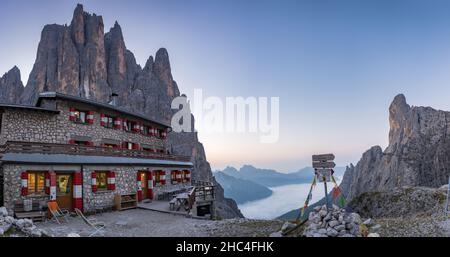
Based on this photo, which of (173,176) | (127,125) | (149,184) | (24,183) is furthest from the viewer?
(173,176)

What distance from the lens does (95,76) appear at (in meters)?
111

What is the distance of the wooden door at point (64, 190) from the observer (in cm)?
2117

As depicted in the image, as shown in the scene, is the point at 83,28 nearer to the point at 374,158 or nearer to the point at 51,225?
the point at 51,225

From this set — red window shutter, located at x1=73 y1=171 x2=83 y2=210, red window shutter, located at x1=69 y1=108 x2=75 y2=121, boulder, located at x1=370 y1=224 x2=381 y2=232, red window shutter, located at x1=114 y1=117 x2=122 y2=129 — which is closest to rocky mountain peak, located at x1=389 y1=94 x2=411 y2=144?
red window shutter, located at x1=114 y1=117 x2=122 y2=129

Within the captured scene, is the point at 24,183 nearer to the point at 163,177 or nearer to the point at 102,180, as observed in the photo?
the point at 102,180

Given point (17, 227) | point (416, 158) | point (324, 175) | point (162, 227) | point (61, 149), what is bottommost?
point (416, 158)

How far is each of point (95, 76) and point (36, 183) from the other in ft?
333

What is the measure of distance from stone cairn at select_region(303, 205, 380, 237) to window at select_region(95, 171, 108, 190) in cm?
1866

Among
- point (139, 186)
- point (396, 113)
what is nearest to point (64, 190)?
point (139, 186)

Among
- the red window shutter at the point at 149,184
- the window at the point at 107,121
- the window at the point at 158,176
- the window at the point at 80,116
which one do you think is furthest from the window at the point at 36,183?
the window at the point at 158,176

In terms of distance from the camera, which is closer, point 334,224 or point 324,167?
point 334,224

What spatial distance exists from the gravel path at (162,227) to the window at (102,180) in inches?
148

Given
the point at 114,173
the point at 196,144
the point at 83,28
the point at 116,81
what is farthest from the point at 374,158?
the point at 83,28

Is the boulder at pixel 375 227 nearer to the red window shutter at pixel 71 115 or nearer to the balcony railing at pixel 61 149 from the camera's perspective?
the balcony railing at pixel 61 149
